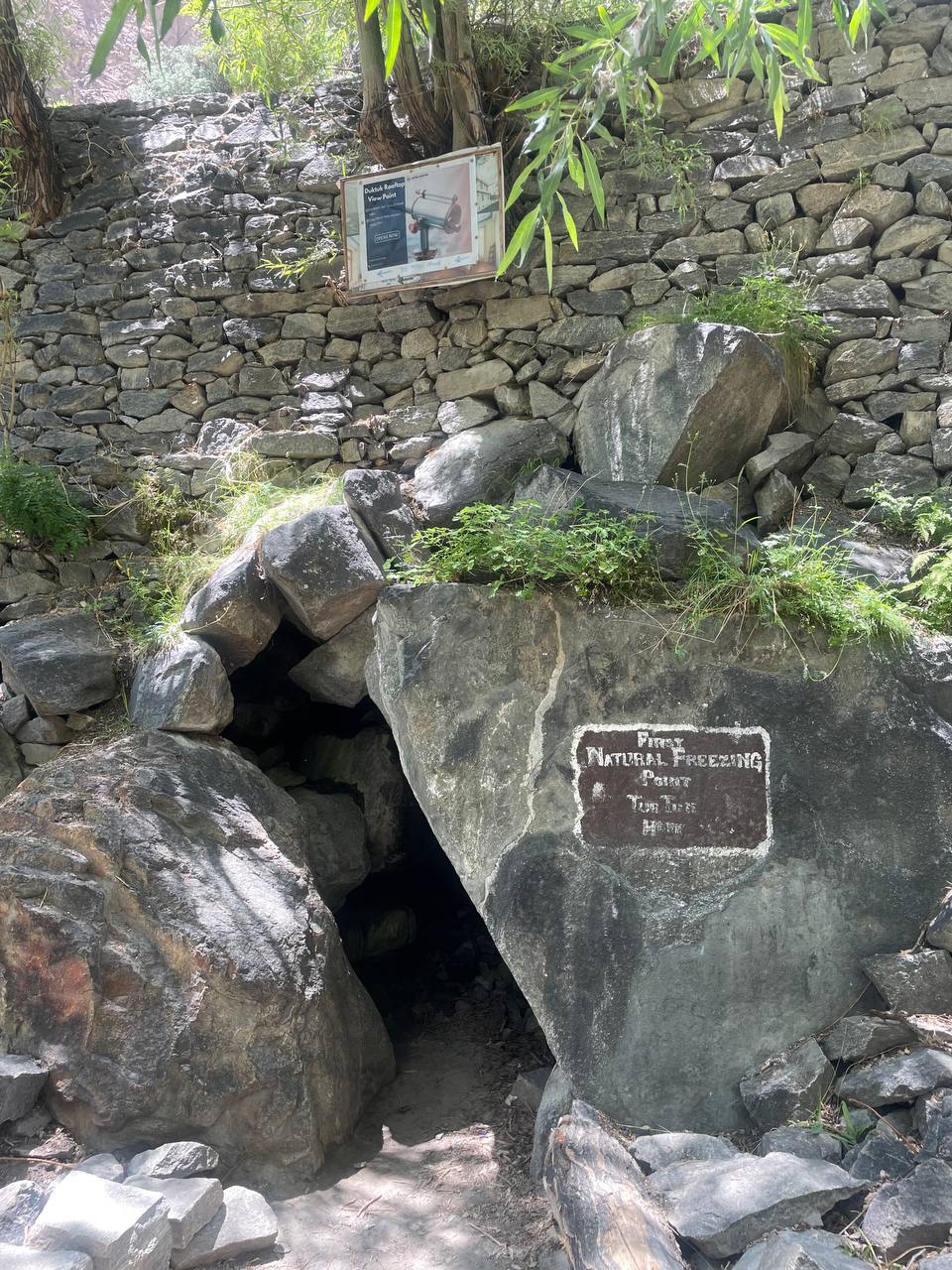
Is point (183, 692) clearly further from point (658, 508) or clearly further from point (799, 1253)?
point (799, 1253)

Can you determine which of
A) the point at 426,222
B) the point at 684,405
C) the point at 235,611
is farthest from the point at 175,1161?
the point at 426,222

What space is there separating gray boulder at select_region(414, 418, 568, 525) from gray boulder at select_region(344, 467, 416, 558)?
0.64 ft

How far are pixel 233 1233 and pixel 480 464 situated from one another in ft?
11.8

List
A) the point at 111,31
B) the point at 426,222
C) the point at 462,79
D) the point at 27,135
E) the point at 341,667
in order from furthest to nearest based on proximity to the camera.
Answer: the point at 27,135
the point at 426,222
the point at 462,79
the point at 341,667
the point at 111,31

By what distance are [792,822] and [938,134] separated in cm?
398

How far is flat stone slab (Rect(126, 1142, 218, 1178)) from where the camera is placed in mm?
3586

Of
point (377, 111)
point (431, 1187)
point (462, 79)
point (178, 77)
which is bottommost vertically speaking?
point (431, 1187)

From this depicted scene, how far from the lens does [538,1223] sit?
373 cm

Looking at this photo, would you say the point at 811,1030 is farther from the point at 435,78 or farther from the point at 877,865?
the point at 435,78

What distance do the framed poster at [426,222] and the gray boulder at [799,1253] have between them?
4887mm

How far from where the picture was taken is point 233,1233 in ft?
11.3

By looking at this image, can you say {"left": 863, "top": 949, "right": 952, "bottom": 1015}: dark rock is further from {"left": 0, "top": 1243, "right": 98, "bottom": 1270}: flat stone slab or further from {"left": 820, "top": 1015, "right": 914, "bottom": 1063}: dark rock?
{"left": 0, "top": 1243, "right": 98, "bottom": 1270}: flat stone slab

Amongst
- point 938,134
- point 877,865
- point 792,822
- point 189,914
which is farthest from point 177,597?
point 938,134

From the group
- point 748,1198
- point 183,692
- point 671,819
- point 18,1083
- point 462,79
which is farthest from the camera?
point 462,79
